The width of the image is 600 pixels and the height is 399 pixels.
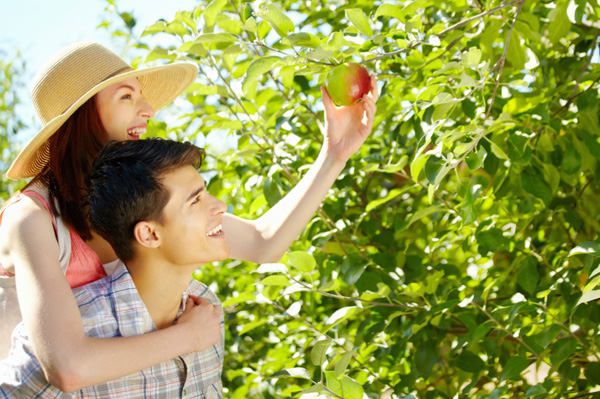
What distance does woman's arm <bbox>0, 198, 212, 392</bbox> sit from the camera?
Answer: 3.51 ft

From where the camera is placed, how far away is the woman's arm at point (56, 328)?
1070mm

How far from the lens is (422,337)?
162cm

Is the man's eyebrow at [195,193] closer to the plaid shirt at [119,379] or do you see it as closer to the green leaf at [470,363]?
the plaid shirt at [119,379]

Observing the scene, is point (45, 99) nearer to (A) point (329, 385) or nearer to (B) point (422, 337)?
(A) point (329, 385)

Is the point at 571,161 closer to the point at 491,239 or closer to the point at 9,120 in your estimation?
the point at 491,239

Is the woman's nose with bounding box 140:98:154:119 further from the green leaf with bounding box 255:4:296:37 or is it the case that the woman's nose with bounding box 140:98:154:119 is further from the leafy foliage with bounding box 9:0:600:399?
the green leaf with bounding box 255:4:296:37

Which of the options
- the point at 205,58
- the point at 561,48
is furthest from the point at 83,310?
the point at 561,48

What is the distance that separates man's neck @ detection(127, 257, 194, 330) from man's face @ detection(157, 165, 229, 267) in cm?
2

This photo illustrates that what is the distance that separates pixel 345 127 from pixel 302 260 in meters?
0.29

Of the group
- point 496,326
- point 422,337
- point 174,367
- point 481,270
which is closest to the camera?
point 174,367

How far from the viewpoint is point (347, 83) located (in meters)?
1.31

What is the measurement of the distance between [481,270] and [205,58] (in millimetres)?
890

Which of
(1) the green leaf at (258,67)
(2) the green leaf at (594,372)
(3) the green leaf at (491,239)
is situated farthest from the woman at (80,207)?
(2) the green leaf at (594,372)

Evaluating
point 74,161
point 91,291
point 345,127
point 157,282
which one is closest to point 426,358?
point 345,127
